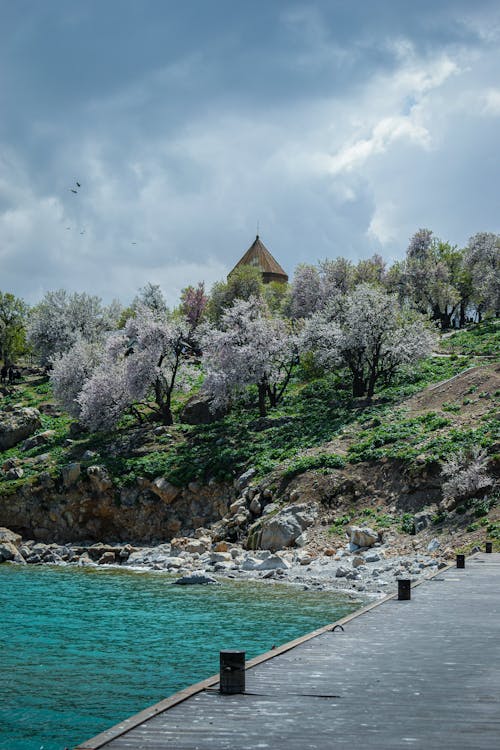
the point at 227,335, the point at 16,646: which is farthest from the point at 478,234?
the point at 16,646

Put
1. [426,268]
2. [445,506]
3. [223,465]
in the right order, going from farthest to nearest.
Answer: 1. [426,268]
2. [223,465]
3. [445,506]

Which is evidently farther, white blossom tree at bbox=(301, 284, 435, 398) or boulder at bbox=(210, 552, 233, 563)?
white blossom tree at bbox=(301, 284, 435, 398)

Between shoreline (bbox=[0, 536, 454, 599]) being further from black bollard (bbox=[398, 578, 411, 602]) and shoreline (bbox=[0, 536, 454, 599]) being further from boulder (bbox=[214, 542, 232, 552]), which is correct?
black bollard (bbox=[398, 578, 411, 602])

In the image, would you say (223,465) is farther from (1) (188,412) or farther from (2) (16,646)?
(2) (16,646)

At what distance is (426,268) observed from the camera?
8706cm

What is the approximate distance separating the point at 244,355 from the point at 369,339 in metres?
7.87

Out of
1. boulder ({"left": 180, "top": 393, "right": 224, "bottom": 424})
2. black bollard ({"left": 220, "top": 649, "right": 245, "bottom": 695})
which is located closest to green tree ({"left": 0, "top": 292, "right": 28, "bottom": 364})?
boulder ({"left": 180, "top": 393, "right": 224, "bottom": 424})

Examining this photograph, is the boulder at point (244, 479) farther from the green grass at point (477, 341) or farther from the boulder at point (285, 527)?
the green grass at point (477, 341)

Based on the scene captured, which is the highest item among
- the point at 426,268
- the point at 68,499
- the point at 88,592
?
the point at 426,268

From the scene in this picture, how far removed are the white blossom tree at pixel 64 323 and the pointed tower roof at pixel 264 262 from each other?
18.9 meters

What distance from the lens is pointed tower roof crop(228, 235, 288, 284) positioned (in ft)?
313

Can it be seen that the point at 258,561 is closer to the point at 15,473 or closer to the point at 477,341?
Result: the point at 15,473

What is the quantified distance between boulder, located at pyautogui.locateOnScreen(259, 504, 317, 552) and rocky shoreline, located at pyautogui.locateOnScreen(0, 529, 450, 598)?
720 mm

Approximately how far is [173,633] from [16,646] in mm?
3457
